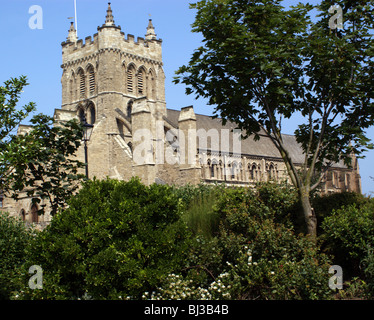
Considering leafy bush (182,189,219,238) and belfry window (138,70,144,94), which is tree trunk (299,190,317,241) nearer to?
leafy bush (182,189,219,238)

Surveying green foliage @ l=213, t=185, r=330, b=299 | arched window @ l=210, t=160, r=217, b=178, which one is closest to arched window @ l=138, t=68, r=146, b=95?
arched window @ l=210, t=160, r=217, b=178

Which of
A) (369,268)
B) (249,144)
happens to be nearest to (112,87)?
(249,144)

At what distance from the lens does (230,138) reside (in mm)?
61469

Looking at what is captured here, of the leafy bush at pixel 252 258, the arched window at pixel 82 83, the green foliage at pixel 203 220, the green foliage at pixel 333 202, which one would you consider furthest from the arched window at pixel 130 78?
the green foliage at pixel 333 202

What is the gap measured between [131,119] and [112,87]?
19.4 ft

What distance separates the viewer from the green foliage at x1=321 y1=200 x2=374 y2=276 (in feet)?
40.4

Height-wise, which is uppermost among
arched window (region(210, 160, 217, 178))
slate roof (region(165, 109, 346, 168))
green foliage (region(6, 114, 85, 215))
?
slate roof (region(165, 109, 346, 168))

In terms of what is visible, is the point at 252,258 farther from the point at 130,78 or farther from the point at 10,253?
the point at 130,78

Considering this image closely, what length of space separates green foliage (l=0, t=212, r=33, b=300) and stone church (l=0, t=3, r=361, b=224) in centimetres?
2057

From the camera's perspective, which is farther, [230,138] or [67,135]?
[230,138]

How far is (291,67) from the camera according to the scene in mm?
14680
